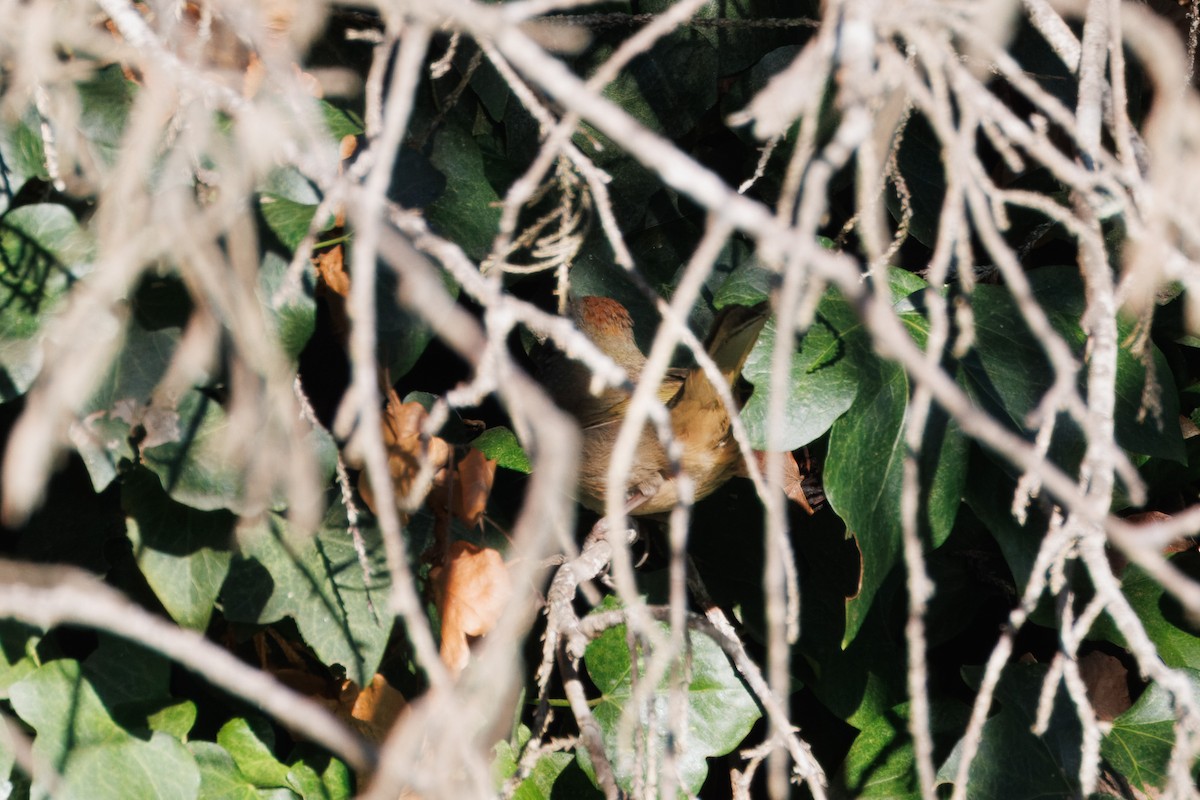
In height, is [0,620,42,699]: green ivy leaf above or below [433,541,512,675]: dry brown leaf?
below

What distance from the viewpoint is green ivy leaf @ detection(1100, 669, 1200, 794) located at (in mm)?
1101

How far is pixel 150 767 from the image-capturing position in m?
1.03

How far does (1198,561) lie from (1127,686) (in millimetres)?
208

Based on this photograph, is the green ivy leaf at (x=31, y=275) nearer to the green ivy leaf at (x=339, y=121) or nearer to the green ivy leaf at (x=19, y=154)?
the green ivy leaf at (x=19, y=154)

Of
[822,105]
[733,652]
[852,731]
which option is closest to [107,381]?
[733,652]

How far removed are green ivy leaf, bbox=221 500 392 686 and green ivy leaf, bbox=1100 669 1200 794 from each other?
831 millimetres

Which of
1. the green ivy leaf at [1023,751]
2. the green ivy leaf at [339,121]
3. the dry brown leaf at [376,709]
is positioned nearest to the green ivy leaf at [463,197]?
the green ivy leaf at [339,121]

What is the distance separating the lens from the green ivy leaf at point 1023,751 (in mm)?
1052

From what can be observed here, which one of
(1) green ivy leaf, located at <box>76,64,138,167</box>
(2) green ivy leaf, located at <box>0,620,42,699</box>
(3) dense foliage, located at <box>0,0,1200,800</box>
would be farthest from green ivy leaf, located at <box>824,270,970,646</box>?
(2) green ivy leaf, located at <box>0,620,42,699</box>

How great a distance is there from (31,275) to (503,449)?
0.62 metres

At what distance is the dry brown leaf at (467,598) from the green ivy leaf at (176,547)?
0.24 meters

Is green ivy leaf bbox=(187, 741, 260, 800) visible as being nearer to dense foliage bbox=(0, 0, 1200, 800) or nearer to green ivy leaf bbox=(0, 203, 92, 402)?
dense foliage bbox=(0, 0, 1200, 800)

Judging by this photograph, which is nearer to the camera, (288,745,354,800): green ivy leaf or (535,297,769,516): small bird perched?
(288,745,354,800): green ivy leaf

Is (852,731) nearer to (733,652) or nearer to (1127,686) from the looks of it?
(1127,686)
